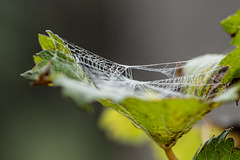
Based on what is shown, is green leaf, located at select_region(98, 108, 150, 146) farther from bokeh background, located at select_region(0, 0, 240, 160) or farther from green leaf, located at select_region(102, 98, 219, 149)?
bokeh background, located at select_region(0, 0, 240, 160)

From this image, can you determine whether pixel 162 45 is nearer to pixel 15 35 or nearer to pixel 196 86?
pixel 15 35

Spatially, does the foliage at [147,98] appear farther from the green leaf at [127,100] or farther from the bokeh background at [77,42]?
the bokeh background at [77,42]

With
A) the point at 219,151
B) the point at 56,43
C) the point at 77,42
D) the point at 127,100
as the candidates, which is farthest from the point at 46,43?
the point at 77,42

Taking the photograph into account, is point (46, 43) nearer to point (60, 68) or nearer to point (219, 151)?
point (60, 68)

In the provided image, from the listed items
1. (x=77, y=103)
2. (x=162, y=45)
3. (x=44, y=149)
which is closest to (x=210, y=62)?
(x=77, y=103)

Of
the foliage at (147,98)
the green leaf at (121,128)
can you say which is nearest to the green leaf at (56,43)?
the foliage at (147,98)
